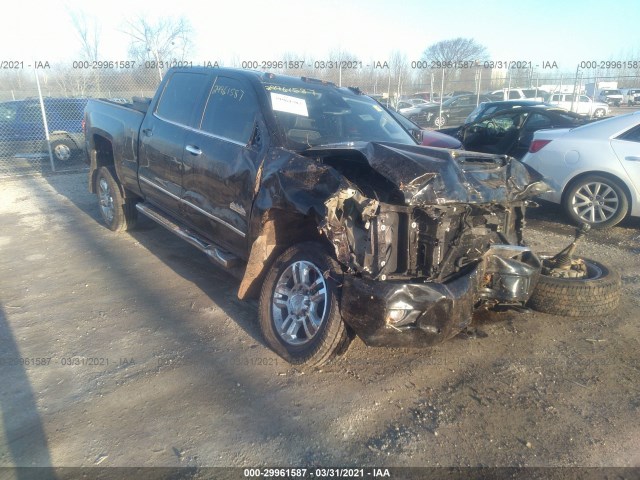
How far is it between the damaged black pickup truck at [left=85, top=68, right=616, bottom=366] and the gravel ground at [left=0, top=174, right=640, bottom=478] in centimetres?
37

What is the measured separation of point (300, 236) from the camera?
3654 millimetres

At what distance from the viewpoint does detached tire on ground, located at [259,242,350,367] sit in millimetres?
3084

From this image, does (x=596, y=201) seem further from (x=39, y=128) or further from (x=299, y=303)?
(x=39, y=128)

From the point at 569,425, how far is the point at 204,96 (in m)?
3.89

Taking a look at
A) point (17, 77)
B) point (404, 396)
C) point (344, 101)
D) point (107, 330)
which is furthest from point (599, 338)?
point (17, 77)

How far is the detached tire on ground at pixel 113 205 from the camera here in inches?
242

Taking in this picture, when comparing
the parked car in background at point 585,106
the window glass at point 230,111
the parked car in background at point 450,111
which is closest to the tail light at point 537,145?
the window glass at point 230,111

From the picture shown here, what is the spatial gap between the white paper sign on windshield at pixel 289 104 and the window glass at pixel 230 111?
0.16m

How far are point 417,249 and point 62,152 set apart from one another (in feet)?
39.0

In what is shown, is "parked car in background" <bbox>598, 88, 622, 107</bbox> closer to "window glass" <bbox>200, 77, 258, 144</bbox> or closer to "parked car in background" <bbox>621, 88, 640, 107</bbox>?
"parked car in background" <bbox>621, 88, 640, 107</bbox>

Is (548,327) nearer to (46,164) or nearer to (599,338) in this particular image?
(599,338)

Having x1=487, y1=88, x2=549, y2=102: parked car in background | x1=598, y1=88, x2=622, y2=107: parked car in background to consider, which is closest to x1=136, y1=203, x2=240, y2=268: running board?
x1=487, y1=88, x2=549, y2=102: parked car in background

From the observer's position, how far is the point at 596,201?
21.2 ft

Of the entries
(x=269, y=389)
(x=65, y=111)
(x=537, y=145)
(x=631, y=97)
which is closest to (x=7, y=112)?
(x=65, y=111)
